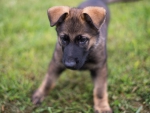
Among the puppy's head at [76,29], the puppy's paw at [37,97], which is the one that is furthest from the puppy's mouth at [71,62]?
the puppy's paw at [37,97]

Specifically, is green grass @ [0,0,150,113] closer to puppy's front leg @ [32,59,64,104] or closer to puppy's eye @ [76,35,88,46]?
puppy's front leg @ [32,59,64,104]

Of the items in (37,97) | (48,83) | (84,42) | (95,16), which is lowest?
(37,97)

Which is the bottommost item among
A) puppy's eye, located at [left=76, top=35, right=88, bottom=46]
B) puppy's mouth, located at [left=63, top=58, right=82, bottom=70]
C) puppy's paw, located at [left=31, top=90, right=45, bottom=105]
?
puppy's paw, located at [left=31, top=90, right=45, bottom=105]

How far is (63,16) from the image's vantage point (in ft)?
10.7

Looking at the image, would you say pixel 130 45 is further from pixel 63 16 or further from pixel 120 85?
pixel 63 16

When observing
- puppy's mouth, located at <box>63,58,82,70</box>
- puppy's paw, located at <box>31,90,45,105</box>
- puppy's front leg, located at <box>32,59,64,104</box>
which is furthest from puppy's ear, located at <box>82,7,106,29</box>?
puppy's paw, located at <box>31,90,45,105</box>

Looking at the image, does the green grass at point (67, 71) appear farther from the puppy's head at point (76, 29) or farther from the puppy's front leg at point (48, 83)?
the puppy's head at point (76, 29)

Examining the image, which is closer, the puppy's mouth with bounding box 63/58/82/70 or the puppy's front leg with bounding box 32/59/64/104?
the puppy's mouth with bounding box 63/58/82/70

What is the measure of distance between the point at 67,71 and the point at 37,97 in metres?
0.81

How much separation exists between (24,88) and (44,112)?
564 millimetres

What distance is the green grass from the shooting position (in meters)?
3.73

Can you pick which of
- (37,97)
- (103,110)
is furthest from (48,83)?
(103,110)

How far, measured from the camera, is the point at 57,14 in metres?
3.22

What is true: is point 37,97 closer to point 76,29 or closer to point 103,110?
point 103,110
